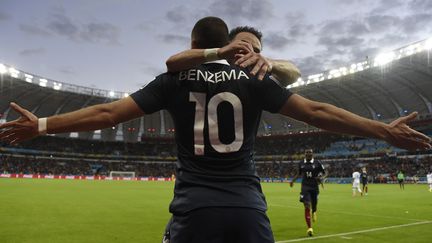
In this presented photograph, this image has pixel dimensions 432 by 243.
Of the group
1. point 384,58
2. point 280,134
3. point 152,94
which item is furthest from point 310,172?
point 280,134

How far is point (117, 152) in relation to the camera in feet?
298

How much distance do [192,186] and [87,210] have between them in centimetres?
1430

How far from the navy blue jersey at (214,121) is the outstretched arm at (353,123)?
132 millimetres

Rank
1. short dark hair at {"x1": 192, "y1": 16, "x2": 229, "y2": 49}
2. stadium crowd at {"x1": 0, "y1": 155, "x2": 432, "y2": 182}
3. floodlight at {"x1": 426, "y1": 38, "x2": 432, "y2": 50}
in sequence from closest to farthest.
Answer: short dark hair at {"x1": 192, "y1": 16, "x2": 229, "y2": 49}
floodlight at {"x1": 426, "y1": 38, "x2": 432, "y2": 50}
stadium crowd at {"x1": 0, "y1": 155, "x2": 432, "y2": 182}

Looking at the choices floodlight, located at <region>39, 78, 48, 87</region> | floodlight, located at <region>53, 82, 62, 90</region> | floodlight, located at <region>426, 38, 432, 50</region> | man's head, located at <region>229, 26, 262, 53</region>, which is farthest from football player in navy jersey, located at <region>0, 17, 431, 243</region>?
floodlight, located at <region>53, 82, 62, 90</region>

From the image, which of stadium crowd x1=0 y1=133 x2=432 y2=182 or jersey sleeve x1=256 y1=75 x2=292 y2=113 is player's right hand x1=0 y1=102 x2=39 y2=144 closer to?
jersey sleeve x1=256 y1=75 x2=292 y2=113

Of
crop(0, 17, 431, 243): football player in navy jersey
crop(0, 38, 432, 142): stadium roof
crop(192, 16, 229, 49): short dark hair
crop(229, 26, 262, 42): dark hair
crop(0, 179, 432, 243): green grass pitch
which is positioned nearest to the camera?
crop(0, 17, 431, 243): football player in navy jersey

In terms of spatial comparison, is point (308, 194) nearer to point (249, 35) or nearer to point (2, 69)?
point (249, 35)

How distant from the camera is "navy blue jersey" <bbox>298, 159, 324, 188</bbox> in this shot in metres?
12.7

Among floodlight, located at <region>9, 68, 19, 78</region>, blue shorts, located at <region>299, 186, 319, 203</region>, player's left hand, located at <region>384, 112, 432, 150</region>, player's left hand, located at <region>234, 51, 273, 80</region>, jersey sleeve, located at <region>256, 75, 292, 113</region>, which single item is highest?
floodlight, located at <region>9, 68, 19, 78</region>

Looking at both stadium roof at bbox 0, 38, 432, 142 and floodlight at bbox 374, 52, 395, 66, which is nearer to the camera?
floodlight at bbox 374, 52, 395, 66

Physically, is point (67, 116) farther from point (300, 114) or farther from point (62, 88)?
point (62, 88)

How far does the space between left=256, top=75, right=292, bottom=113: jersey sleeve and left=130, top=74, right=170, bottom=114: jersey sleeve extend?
26.0 inches

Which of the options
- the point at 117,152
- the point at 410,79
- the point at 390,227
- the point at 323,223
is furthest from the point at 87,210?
the point at 117,152
